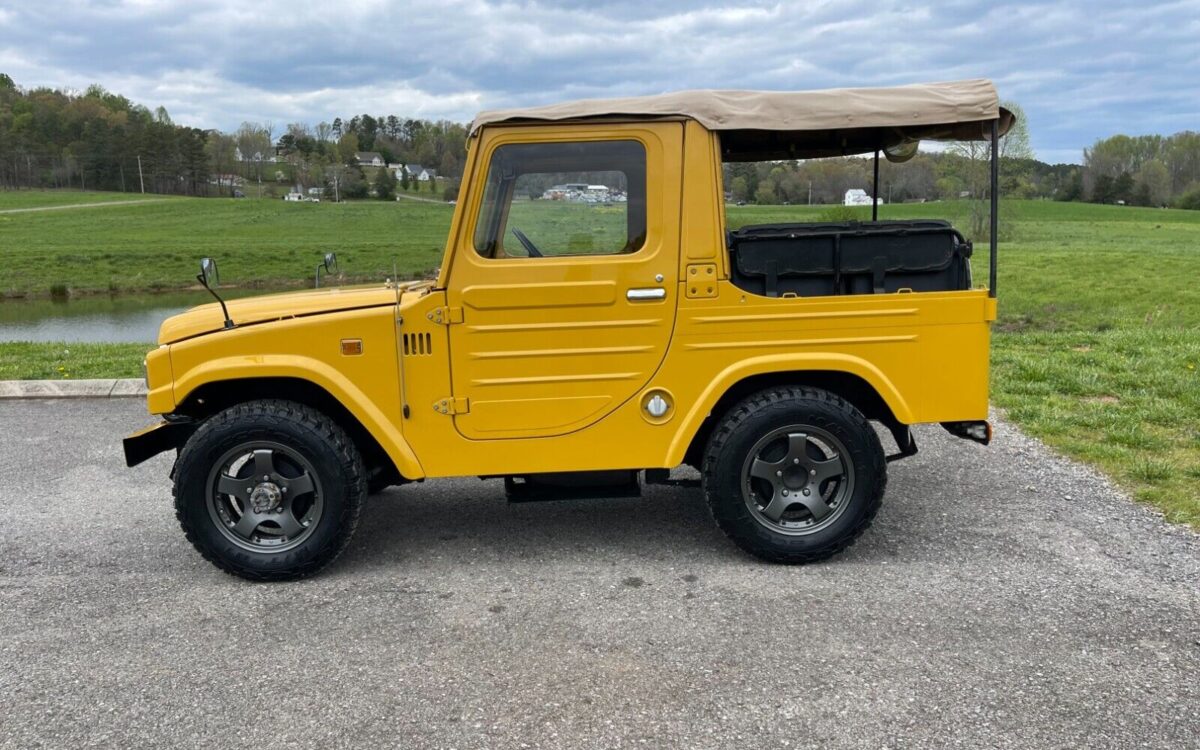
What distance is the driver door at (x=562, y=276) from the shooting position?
4016 mm

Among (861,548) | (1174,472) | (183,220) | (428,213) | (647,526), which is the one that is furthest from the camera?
(183,220)

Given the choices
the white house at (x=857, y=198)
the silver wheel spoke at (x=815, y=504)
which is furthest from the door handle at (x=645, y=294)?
the white house at (x=857, y=198)

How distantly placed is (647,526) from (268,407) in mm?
2090

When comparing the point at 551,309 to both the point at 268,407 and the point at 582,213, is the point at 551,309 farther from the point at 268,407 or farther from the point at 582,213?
the point at 268,407

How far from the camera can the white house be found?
17.6 ft

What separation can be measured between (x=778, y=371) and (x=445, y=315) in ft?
5.19

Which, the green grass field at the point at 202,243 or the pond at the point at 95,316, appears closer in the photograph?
the pond at the point at 95,316

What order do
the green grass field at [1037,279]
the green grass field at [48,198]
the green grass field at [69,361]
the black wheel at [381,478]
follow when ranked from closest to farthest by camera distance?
the black wheel at [381,478], the green grass field at [1037,279], the green grass field at [69,361], the green grass field at [48,198]

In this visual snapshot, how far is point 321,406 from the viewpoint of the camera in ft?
14.5

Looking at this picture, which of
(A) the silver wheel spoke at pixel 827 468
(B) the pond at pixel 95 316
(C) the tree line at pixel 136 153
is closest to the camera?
(A) the silver wheel spoke at pixel 827 468

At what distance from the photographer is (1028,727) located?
2902mm

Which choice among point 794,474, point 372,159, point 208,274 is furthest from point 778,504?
point 372,159

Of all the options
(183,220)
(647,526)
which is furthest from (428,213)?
(647,526)

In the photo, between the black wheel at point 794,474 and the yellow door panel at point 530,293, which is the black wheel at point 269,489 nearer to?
the yellow door panel at point 530,293
